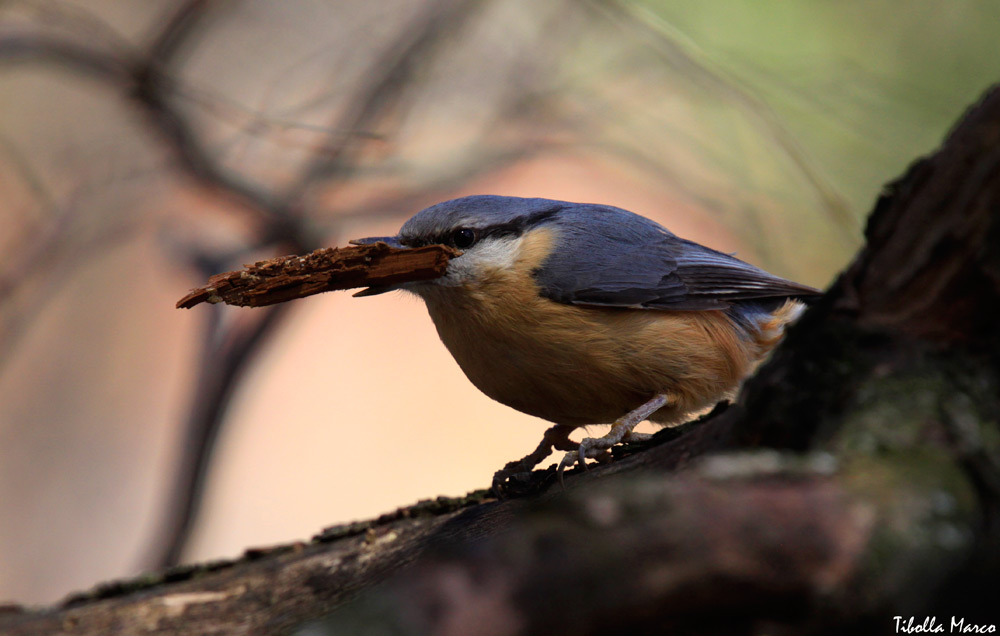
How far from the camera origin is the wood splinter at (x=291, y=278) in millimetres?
2135

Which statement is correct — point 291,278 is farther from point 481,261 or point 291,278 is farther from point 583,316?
point 583,316

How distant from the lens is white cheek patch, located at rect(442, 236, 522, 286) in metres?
2.70

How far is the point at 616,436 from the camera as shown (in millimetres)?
2514

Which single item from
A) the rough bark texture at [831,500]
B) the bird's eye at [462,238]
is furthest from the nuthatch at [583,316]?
the rough bark texture at [831,500]

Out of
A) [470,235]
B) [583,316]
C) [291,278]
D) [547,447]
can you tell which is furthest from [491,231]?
[291,278]

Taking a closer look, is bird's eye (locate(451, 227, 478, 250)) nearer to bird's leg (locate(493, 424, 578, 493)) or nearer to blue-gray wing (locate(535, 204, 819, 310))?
blue-gray wing (locate(535, 204, 819, 310))

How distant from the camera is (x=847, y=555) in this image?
3.48 feet

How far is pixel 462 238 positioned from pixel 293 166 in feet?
7.49

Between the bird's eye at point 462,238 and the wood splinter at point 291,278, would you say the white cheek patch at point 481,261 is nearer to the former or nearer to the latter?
the bird's eye at point 462,238

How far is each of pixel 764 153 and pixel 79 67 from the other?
368cm

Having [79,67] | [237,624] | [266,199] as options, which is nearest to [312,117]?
[266,199]

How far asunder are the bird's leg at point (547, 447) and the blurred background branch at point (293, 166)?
1.59m

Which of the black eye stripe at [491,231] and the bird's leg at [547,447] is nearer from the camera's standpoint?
the bird's leg at [547,447]

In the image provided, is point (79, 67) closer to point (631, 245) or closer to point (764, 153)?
point (631, 245)
